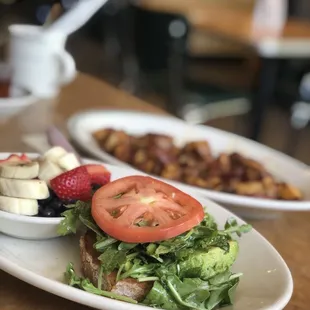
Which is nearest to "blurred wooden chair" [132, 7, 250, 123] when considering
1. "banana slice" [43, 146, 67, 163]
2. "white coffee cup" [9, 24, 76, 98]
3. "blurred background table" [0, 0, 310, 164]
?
"blurred background table" [0, 0, 310, 164]

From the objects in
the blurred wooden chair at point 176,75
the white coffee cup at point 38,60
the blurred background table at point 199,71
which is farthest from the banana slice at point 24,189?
the blurred wooden chair at point 176,75

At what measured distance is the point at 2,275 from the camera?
703 millimetres

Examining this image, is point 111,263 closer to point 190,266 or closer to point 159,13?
point 190,266

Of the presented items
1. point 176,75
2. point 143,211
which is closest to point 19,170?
point 143,211

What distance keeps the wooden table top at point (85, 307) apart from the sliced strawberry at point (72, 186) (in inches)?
4.4

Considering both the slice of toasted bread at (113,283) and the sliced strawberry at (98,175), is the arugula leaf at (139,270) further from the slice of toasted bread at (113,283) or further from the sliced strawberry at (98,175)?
the sliced strawberry at (98,175)

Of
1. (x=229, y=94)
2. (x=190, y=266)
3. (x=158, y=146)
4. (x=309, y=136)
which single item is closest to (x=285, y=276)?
(x=190, y=266)

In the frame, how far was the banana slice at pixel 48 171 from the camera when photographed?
76 centimetres

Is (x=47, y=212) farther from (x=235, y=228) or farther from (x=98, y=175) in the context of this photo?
(x=235, y=228)

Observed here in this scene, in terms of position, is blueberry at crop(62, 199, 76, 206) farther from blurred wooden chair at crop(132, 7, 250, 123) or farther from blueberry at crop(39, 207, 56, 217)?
blurred wooden chair at crop(132, 7, 250, 123)

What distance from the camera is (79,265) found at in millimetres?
695

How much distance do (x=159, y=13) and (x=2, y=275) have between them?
6.89ft

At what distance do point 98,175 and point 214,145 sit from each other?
1.63 feet

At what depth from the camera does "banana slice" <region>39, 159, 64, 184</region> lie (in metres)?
0.76
